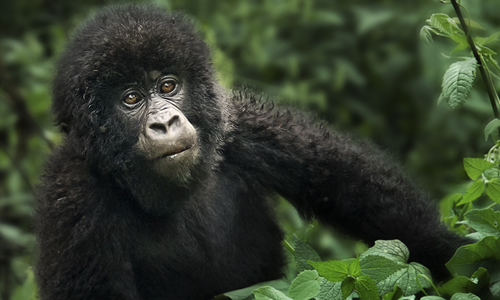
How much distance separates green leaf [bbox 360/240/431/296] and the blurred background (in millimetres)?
2966

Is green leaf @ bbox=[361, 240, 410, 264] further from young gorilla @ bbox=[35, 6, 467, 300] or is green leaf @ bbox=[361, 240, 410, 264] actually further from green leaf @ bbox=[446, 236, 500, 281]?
young gorilla @ bbox=[35, 6, 467, 300]

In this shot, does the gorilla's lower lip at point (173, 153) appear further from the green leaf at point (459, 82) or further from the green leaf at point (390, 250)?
the green leaf at point (459, 82)

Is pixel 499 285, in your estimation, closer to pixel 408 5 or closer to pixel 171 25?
pixel 171 25

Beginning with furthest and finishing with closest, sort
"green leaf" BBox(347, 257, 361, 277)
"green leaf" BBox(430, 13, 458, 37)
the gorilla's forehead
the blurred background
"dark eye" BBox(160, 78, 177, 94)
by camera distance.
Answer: the blurred background, "dark eye" BBox(160, 78, 177, 94), the gorilla's forehead, "green leaf" BBox(430, 13, 458, 37), "green leaf" BBox(347, 257, 361, 277)

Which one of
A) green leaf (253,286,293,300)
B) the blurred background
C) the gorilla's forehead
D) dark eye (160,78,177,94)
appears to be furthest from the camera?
the blurred background

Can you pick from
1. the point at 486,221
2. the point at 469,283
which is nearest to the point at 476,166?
the point at 486,221

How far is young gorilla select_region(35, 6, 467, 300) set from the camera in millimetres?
2727

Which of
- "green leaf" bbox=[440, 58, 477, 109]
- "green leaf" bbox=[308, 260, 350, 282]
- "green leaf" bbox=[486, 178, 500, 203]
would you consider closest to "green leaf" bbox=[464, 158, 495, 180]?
"green leaf" bbox=[486, 178, 500, 203]

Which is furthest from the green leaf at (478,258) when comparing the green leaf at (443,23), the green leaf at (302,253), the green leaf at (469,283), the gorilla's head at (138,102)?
the gorilla's head at (138,102)

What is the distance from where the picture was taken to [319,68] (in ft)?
19.5

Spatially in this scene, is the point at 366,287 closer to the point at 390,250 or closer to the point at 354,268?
the point at 354,268

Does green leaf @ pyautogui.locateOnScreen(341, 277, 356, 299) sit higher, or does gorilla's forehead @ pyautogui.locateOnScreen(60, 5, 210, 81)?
gorilla's forehead @ pyautogui.locateOnScreen(60, 5, 210, 81)

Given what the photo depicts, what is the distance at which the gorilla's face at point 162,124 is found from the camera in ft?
8.73

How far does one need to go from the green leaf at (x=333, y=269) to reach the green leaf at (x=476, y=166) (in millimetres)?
601
